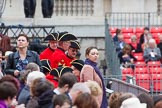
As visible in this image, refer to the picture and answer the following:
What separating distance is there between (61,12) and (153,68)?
626 cm

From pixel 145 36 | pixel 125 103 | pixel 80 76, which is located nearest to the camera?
pixel 125 103

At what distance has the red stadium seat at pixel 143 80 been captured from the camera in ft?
73.3

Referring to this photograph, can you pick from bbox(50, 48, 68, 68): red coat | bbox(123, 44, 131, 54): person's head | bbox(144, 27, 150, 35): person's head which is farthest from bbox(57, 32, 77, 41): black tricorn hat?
bbox(144, 27, 150, 35): person's head

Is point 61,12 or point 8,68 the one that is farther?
point 61,12

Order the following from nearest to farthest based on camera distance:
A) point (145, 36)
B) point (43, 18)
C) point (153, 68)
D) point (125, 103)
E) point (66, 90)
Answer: point (125, 103)
point (66, 90)
point (153, 68)
point (145, 36)
point (43, 18)

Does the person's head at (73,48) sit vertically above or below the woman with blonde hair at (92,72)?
above

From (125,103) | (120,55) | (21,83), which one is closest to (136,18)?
(120,55)

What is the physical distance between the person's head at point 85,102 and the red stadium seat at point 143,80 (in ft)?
35.5

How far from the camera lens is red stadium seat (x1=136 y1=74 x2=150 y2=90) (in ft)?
73.3

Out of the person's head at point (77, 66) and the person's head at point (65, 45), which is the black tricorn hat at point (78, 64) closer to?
the person's head at point (77, 66)

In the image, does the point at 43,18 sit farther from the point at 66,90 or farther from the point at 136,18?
the point at 66,90

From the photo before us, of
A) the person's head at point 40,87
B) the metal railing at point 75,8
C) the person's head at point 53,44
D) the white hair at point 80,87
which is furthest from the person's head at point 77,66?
the metal railing at point 75,8

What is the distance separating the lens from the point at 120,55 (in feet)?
80.1

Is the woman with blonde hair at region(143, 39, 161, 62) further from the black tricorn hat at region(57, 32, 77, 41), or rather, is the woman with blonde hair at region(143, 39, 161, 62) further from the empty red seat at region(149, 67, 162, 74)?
the black tricorn hat at region(57, 32, 77, 41)
